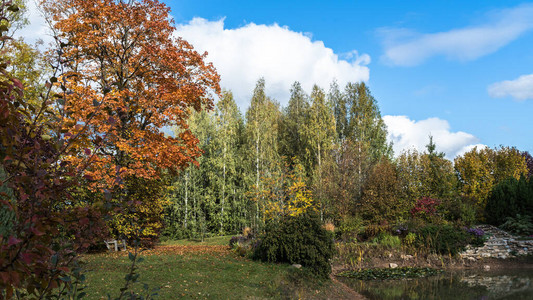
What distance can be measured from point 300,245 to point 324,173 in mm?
14426

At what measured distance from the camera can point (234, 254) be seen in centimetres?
1433

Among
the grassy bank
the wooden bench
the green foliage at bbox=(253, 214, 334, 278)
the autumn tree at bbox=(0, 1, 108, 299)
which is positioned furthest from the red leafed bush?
the autumn tree at bbox=(0, 1, 108, 299)

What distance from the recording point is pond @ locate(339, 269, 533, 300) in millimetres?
11578

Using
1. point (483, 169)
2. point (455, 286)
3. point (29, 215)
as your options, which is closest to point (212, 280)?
point (29, 215)

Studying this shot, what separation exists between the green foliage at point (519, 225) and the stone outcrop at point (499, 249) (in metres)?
0.94

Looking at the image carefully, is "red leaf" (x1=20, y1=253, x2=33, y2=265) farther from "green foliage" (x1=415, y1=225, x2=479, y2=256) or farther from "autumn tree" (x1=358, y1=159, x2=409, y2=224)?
"autumn tree" (x1=358, y1=159, x2=409, y2=224)

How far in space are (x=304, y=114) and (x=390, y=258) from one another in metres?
22.0

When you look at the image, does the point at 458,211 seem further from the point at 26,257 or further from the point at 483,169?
the point at 26,257

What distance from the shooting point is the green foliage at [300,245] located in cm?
1178

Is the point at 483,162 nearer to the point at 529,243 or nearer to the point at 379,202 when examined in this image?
the point at 529,243

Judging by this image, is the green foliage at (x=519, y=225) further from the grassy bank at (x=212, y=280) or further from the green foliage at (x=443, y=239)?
the grassy bank at (x=212, y=280)

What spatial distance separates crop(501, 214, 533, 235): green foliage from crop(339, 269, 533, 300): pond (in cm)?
435

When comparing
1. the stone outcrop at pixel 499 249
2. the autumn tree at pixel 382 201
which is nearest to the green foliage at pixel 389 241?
the autumn tree at pixel 382 201

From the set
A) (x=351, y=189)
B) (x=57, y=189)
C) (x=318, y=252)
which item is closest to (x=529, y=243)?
(x=351, y=189)
